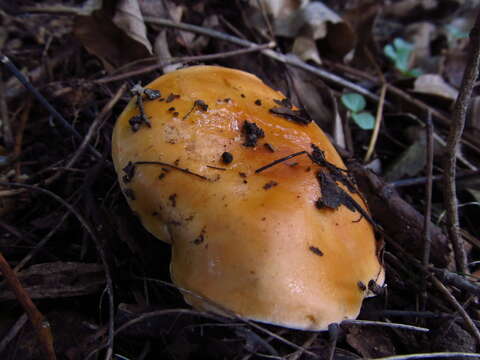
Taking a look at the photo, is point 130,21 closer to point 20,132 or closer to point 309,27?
point 20,132

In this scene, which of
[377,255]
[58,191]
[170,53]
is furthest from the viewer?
[170,53]

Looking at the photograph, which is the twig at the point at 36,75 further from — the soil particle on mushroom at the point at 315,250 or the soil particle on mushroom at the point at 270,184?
the soil particle on mushroom at the point at 315,250

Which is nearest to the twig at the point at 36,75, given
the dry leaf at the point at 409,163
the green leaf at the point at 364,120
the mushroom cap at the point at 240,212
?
the mushroom cap at the point at 240,212

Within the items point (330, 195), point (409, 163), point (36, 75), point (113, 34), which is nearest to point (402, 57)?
point (409, 163)

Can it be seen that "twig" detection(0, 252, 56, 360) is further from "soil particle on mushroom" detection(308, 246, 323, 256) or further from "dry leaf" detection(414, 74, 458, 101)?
"dry leaf" detection(414, 74, 458, 101)

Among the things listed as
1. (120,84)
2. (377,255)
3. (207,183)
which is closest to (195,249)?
(207,183)

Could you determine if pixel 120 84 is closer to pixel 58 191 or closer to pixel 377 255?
pixel 58 191
